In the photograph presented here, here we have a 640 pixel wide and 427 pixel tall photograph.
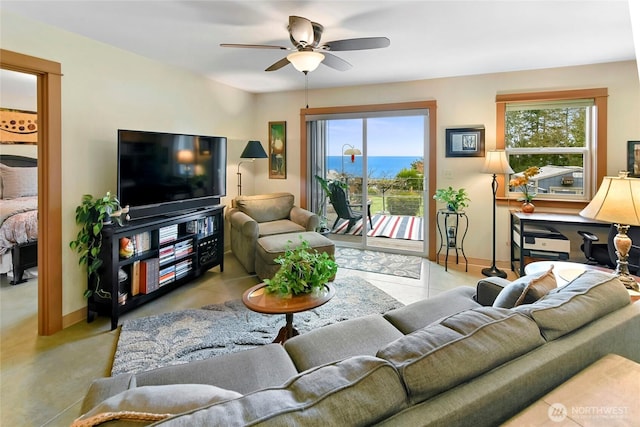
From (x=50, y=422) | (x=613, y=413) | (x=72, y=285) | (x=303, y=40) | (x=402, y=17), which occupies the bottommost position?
(x=50, y=422)

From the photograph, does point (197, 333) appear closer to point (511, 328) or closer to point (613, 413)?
point (511, 328)

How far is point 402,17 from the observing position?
2.50 m

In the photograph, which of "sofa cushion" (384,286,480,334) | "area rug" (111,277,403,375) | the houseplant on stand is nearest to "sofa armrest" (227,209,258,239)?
"area rug" (111,277,403,375)

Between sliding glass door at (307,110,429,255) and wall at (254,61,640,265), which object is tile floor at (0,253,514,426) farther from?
sliding glass door at (307,110,429,255)

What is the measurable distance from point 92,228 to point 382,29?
9.57ft

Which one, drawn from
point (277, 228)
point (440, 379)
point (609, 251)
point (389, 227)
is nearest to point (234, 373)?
point (440, 379)

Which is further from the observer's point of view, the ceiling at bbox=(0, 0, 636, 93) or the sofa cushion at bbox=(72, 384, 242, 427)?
the ceiling at bbox=(0, 0, 636, 93)

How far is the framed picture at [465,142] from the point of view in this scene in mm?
4207

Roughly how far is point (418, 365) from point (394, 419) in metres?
0.13

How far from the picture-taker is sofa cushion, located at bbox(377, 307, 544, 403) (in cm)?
76

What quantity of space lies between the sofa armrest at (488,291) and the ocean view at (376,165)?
299cm

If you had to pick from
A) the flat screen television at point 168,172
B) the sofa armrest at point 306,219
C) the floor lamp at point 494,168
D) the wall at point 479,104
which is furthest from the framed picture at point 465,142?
the flat screen television at point 168,172

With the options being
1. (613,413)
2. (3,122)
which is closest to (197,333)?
(613,413)

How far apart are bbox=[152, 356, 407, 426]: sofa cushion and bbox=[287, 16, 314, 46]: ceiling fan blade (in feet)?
7.46
